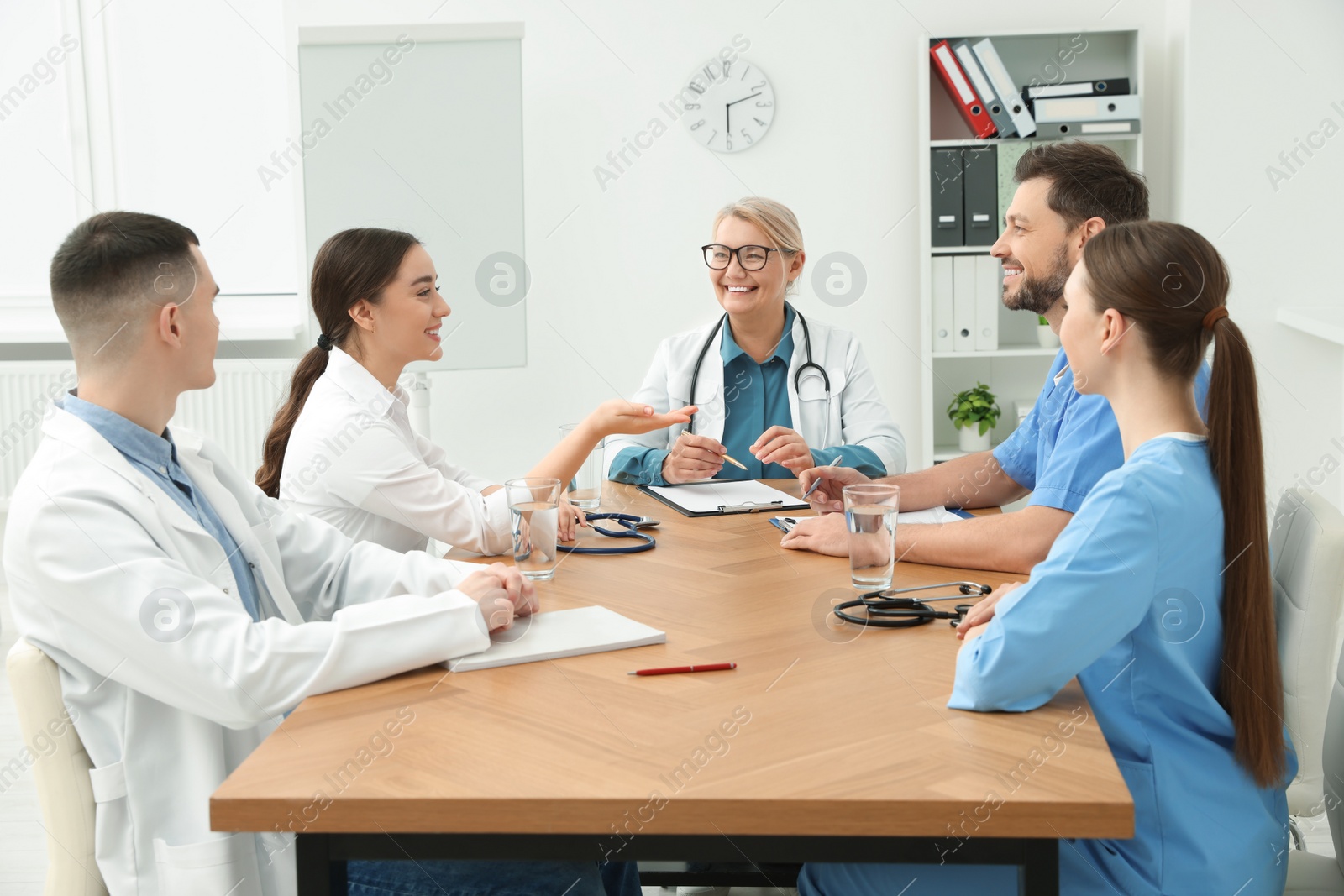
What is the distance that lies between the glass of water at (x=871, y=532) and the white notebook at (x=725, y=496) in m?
0.61

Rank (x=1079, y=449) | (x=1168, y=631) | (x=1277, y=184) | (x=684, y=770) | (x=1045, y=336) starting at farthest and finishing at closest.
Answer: (x=1045, y=336) → (x=1277, y=184) → (x=1079, y=449) → (x=1168, y=631) → (x=684, y=770)

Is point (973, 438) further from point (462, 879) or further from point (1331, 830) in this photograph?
point (462, 879)

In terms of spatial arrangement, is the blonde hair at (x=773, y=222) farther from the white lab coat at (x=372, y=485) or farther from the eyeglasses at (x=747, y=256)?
the white lab coat at (x=372, y=485)

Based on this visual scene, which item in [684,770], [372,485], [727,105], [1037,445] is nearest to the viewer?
[684,770]

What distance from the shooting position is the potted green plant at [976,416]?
14.4ft

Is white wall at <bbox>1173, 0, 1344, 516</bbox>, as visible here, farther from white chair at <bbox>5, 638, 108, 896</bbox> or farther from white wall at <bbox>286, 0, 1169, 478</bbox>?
white chair at <bbox>5, 638, 108, 896</bbox>

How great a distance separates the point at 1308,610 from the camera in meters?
1.40

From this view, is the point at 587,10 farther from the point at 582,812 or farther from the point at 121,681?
the point at 582,812

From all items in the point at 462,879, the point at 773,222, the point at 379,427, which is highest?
the point at 773,222

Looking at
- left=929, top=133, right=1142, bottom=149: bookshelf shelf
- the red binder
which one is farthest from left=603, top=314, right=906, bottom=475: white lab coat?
the red binder

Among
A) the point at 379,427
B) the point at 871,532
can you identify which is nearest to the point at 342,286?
the point at 379,427

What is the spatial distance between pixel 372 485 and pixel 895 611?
96 centimetres

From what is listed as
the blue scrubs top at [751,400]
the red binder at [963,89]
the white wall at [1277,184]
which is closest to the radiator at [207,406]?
the blue scrubs top at [751,400]

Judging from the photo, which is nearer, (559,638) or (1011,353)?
(559,638)
